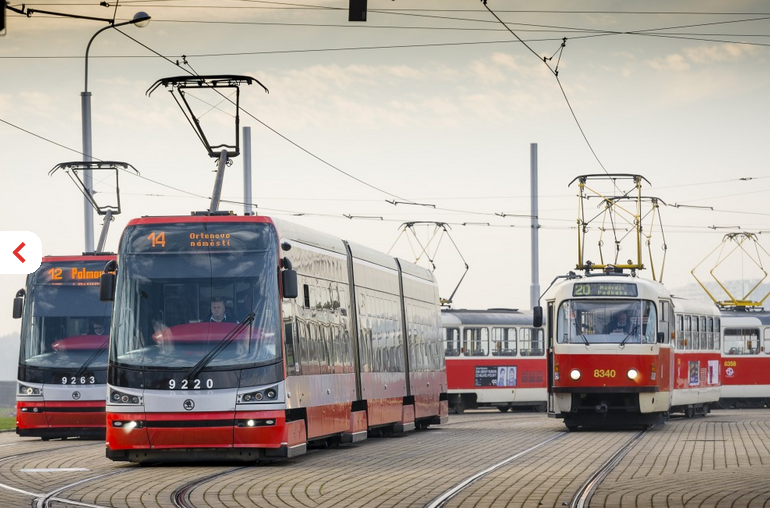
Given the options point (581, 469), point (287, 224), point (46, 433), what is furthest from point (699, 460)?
point (46, 433)

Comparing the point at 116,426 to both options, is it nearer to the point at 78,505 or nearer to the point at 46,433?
the point at 78,505

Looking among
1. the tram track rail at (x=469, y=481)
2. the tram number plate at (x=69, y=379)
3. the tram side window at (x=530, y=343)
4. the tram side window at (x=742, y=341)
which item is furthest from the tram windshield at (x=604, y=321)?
the tram side window at (x=742, y=341)

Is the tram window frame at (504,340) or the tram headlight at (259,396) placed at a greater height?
the tram window frame at (504,340)

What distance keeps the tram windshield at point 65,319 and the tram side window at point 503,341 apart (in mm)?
20854

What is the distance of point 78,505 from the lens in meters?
13.4

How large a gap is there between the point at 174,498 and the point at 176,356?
414 centimetres

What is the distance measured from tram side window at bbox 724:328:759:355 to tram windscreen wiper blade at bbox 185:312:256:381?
32.6 metres

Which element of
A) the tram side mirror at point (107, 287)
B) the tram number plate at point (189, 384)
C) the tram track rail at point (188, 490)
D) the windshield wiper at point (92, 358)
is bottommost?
the tram track rail at point (188, 490)

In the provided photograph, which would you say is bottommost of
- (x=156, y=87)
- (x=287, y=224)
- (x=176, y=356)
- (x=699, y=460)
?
(x=699, y=460)

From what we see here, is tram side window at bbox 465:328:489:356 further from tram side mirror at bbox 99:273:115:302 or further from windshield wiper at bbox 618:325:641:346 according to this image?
tram side mirror at bbox 99:273:115:302

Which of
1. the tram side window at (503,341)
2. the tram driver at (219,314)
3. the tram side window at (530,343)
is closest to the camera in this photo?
the tram driver at (219,314)

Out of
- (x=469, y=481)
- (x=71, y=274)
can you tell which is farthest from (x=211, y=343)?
(x=71, y=274)

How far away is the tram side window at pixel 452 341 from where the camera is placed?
45.3 metres

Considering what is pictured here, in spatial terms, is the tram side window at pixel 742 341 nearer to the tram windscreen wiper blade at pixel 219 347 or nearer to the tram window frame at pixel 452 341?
the tram window frame at pixel 452 341
